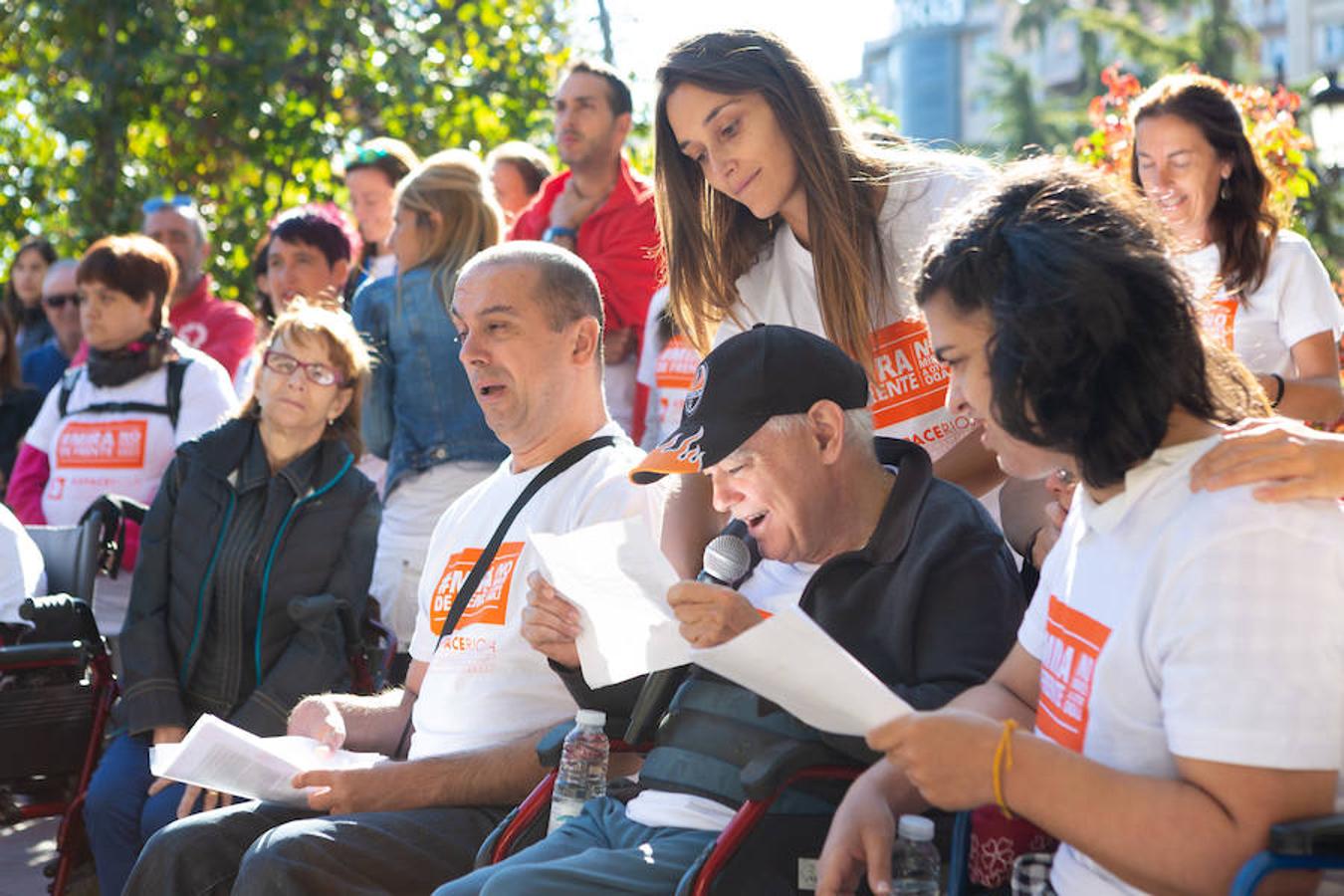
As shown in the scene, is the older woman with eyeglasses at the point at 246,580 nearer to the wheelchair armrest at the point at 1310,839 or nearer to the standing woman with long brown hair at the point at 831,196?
the standing woman with long brown hair at the point at 831,196

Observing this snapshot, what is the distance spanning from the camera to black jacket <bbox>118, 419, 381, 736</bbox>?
4.86m

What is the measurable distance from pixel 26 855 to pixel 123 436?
5.34 feet

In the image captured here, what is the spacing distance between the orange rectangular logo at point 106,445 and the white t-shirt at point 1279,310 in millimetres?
3785

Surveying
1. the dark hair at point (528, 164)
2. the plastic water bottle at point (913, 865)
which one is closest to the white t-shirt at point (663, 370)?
the dark hair at point (528, 164)

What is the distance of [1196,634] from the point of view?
2.09 metres

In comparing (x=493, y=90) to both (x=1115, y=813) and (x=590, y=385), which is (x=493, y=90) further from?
(x=1115, y=813)

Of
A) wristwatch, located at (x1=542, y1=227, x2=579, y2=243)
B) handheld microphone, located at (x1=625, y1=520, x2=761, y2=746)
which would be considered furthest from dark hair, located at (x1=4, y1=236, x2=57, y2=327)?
handheld microphone, located at (x1=625, y1=520, x2=761, y2=746)

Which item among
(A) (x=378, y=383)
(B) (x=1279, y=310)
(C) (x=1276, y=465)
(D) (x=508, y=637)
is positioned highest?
(C) (x=1276, y=465)

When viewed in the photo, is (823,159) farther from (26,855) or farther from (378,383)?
(26,855)

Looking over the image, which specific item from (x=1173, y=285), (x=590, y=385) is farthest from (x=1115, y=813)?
(x=590, y=385)

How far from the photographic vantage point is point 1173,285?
2.22 meters

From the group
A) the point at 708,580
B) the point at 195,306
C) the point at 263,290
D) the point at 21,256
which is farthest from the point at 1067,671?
the point at 21,256

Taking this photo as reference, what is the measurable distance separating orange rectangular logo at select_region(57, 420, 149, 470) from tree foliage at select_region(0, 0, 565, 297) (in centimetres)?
474

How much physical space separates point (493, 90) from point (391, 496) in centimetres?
597
